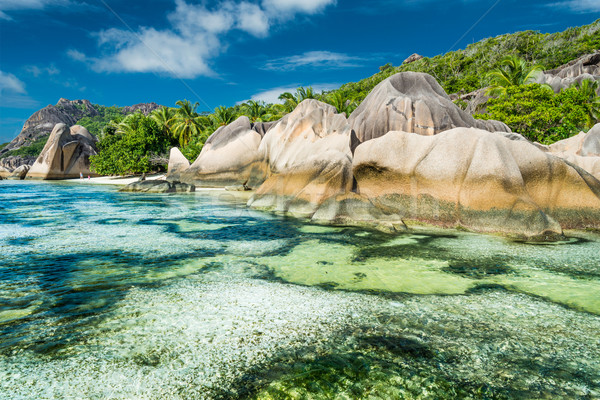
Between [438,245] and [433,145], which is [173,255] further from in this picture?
[433,145]

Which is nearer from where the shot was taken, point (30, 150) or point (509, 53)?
point (509, 53)

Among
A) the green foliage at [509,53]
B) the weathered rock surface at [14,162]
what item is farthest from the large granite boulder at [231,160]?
the weathered rock surface at [14,162]

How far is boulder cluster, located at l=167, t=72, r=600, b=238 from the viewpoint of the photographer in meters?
8.81

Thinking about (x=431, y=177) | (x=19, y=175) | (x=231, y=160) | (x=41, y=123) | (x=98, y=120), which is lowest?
(x=19, y=175)

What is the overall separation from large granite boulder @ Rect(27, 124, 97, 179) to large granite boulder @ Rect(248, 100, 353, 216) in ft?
104

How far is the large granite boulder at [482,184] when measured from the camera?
28.5 feet

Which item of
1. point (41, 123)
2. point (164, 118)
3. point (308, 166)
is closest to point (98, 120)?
point (41, 123)

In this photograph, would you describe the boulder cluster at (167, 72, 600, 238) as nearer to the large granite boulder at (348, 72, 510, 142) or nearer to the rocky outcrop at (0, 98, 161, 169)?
the large granite boulder at (348, 72, 510, 142)

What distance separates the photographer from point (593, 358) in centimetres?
329

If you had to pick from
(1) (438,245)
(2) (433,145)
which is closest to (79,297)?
(1) (438,245)

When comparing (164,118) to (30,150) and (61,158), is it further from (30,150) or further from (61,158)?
(30,150)

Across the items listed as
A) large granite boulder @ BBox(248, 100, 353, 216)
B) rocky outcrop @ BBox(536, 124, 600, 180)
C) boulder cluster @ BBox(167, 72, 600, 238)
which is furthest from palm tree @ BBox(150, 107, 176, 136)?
rocky outcrop @ BBox(536, 124, 600, 180)

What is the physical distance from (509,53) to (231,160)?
41737 millimetres

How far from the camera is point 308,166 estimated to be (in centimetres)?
1234
